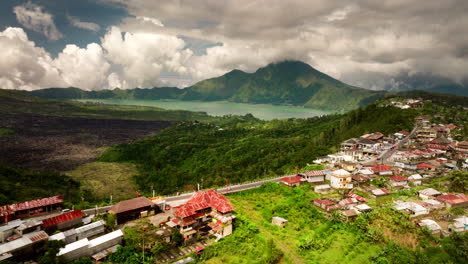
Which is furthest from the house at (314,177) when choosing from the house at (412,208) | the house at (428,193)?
the house at (428,193)

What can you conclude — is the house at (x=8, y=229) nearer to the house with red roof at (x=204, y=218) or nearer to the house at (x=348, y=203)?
the house with red roof at (x=204, y=218)

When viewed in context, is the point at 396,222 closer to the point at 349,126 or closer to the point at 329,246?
the point at 329,246

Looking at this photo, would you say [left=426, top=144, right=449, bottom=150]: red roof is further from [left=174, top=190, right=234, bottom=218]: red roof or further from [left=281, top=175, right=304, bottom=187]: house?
[left=174, top=190, right=234, bottom=218]: red roof

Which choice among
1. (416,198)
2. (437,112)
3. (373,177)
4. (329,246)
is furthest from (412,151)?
(437,112)

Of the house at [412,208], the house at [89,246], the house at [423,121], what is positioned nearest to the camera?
the house at [89,246]

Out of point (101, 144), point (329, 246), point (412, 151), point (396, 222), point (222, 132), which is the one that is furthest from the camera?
point (222, 132)

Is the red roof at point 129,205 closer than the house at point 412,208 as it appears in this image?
Yes
